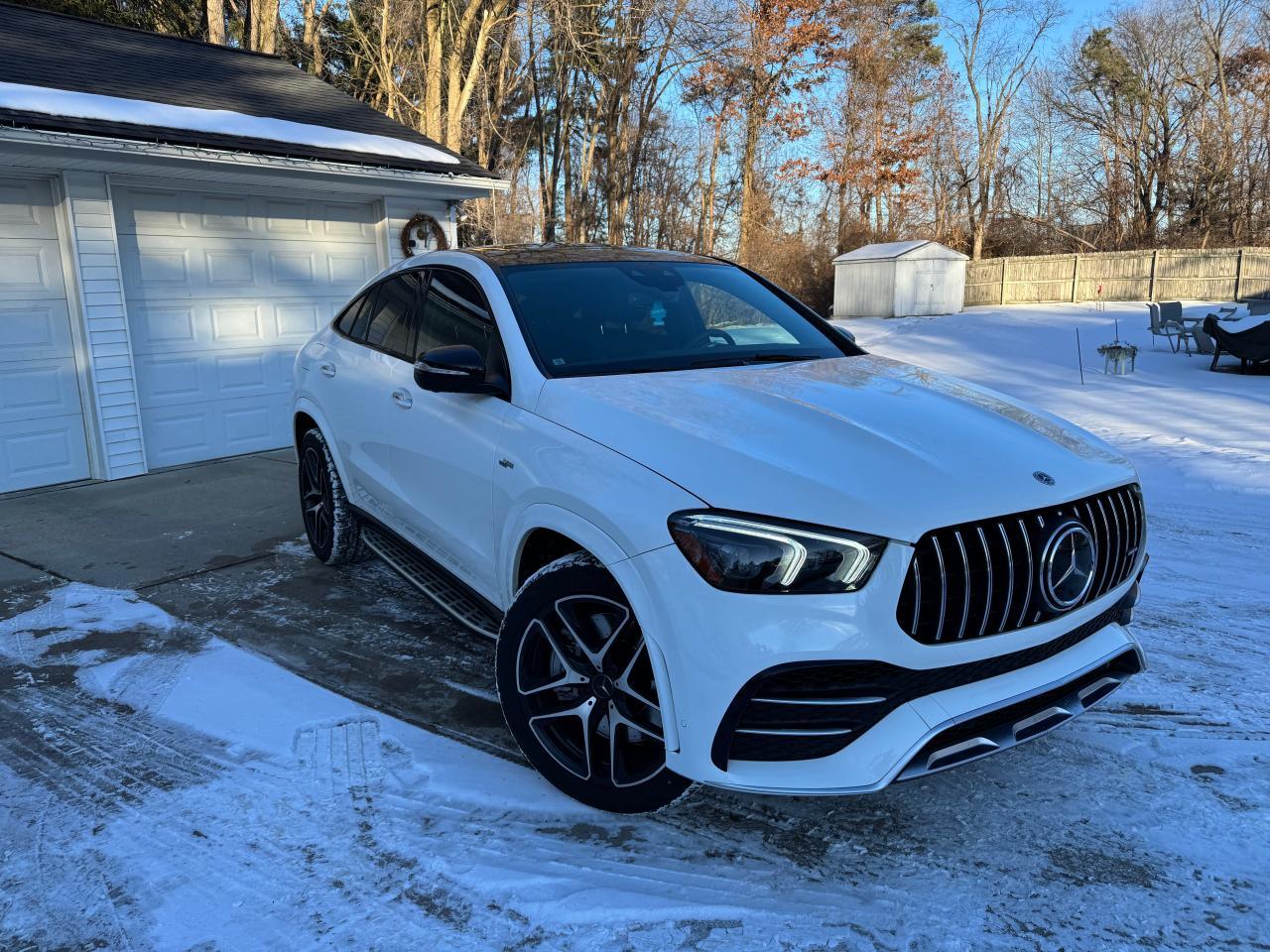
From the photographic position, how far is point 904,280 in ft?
84.0

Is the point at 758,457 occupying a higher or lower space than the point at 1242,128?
lower

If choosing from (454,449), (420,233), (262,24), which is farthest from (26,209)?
(262,24)

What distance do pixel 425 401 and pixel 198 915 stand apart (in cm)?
195

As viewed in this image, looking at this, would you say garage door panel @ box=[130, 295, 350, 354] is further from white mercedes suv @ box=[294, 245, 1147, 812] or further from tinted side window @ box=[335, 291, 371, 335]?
white mercedes suv @ box=[294, 245, 1147, 812]

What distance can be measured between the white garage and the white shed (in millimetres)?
18249

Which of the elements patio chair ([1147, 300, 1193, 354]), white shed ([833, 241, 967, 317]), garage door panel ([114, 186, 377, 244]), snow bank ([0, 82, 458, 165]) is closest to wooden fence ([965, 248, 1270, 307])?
white shed ([833, 241, 967, 317])

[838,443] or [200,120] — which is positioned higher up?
[200,120]

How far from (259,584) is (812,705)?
3740 millimetres

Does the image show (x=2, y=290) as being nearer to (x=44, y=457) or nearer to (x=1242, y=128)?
(x=44, y=457)

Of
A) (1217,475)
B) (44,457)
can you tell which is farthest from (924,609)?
(44,457)

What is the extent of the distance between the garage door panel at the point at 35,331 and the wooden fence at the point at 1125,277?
28062 mm

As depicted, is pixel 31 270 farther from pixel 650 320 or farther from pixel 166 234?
pixel 650 320

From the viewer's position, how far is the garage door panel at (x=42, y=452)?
7.20m

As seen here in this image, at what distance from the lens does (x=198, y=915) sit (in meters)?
2.31
